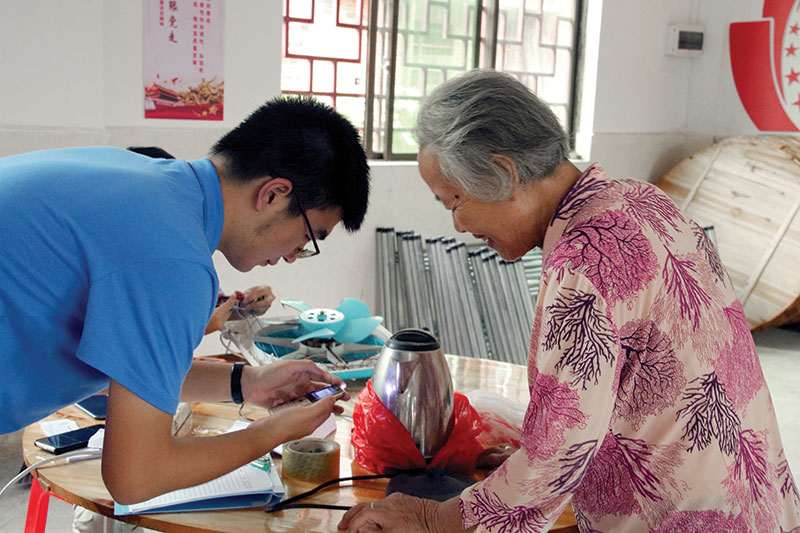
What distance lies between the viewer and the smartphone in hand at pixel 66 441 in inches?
66.4

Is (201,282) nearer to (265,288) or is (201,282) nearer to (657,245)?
(657,245)

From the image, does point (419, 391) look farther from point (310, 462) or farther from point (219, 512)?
point (219, 512)

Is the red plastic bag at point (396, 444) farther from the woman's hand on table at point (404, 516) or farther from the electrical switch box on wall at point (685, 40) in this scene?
the electrical switch box on wall at point (685, 40)

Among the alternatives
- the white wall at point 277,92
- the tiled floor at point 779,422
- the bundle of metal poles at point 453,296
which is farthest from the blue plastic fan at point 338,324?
the bundle of metal poles at point 453,296

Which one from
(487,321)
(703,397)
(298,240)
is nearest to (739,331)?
(703,397)

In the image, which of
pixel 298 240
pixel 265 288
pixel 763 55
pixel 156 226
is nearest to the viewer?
pixel 156 226

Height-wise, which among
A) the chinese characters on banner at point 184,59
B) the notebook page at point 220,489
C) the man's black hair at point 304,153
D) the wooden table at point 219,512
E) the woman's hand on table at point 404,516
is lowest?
the wooden table at point 219,512

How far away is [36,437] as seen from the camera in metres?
1.77

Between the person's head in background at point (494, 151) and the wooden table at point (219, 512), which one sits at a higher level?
the person's head in background at point (494, 151)

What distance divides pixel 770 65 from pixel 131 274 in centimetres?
609

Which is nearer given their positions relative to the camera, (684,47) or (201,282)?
(201,282)

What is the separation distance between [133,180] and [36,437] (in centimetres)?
87

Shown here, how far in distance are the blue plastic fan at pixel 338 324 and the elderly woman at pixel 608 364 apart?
2.94ft

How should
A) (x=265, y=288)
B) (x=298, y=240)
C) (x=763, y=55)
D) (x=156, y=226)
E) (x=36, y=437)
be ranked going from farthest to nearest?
(x=763, y=55), (x=265, y=288), (x=36, y=437), (x=298, y=240), (x=156, y=226)
